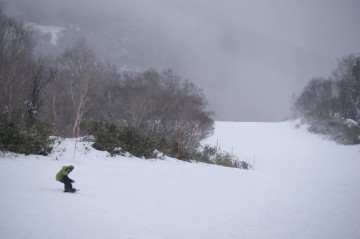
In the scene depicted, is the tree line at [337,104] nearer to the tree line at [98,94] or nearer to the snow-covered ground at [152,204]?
the tree line at [98,94]

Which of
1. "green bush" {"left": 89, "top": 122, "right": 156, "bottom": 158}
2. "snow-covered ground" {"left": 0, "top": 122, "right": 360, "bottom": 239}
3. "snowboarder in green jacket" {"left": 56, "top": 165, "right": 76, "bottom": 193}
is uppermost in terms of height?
"green bush" {"left": 89, "top": 122, "right": 156, "bottom": 158}

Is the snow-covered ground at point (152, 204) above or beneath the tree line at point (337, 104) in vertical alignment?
beneath

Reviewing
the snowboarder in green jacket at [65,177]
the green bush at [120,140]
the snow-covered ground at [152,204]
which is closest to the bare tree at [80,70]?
the green bush at [120,140]

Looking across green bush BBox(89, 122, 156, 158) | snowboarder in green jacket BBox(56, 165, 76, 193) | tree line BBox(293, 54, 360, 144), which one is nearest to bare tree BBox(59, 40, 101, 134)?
green bush BBox(89, 122, 156, 158)

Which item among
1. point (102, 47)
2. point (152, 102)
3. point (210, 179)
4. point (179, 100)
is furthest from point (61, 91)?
point (102, 47)

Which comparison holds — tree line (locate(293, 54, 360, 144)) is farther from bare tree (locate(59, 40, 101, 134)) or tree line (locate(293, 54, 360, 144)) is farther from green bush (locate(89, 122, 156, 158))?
bare tree (locate(59, 40, 101, 134))

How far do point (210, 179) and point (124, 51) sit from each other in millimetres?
179956

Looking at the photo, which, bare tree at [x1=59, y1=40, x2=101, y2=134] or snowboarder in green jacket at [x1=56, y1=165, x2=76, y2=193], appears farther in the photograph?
bare tree at [x1=59, y1=40, x2=101, y2=134]

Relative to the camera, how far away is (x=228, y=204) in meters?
9.64

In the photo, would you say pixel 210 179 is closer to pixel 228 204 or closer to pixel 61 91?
pixel 228 204

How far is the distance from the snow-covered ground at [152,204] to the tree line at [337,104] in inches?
982

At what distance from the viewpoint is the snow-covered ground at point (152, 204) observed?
21.2 ft

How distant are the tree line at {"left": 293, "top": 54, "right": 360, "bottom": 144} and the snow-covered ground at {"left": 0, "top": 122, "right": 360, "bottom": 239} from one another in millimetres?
24934

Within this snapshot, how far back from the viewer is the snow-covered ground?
21.2 feet
